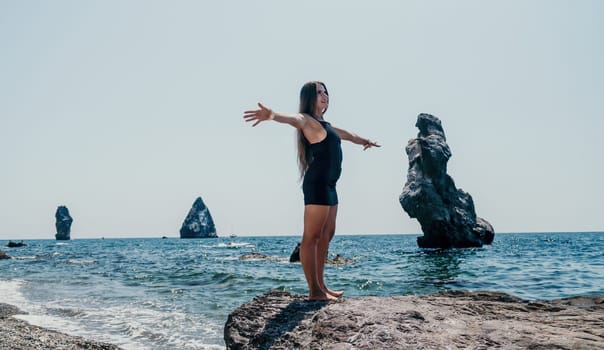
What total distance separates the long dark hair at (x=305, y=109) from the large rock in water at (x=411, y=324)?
1431 mm

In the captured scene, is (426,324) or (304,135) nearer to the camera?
(426,324)

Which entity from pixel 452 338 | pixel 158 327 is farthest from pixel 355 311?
pixel 158 327

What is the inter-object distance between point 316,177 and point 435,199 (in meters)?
40.7

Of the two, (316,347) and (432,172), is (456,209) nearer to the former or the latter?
(432,172)

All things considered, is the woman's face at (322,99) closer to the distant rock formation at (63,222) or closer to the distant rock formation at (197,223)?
the distant rock formation at (63,222)

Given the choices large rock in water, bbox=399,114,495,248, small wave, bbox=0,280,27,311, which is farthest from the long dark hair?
large rock in water, bbox=399,114,495,248

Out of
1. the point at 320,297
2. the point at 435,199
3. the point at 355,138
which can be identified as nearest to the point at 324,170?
the point at 355,138

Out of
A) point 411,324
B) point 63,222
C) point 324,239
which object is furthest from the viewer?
point 63,222

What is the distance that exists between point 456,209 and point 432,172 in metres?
4.42

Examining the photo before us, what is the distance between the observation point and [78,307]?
12711mm

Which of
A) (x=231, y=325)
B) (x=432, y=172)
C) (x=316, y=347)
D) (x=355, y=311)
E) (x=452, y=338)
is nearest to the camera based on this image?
(x=452, y=338)

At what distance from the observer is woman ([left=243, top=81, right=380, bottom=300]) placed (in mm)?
4645

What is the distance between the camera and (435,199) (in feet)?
142

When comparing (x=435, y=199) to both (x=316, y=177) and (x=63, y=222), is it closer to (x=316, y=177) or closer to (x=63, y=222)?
(x=316, y=177)
